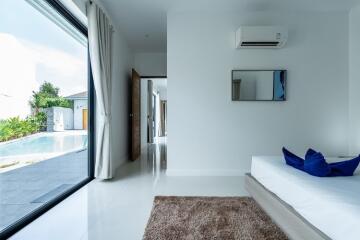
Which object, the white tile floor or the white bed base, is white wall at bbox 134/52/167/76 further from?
the white bed base

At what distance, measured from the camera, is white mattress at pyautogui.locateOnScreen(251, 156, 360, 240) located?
3.63 feet

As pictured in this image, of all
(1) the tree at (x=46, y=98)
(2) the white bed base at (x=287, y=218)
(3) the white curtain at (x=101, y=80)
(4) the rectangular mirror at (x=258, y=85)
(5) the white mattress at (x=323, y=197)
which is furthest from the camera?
(4) the rectangular mirror at (x=258, y=85)

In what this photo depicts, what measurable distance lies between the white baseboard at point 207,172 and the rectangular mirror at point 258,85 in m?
1.20

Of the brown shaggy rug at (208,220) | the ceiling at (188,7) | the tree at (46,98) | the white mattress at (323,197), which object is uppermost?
the ceiling at (188,7)

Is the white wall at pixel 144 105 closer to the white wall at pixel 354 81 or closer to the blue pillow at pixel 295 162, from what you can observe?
the white wall at pixel 354 81

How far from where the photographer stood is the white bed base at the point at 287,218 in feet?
4.29

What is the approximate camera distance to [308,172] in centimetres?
177

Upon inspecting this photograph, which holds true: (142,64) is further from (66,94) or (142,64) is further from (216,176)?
(216,176)

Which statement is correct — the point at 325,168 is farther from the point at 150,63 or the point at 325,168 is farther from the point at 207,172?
the point at 150,63

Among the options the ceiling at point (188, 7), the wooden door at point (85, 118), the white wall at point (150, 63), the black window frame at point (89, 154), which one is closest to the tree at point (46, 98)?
the wooden door at point (85, 118)

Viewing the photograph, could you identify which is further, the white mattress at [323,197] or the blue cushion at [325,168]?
the blue cushion at [325,168]

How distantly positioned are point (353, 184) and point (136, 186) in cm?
246

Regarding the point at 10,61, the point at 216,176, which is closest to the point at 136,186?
the point at 216,176

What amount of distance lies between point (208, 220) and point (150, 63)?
4.63 metres
